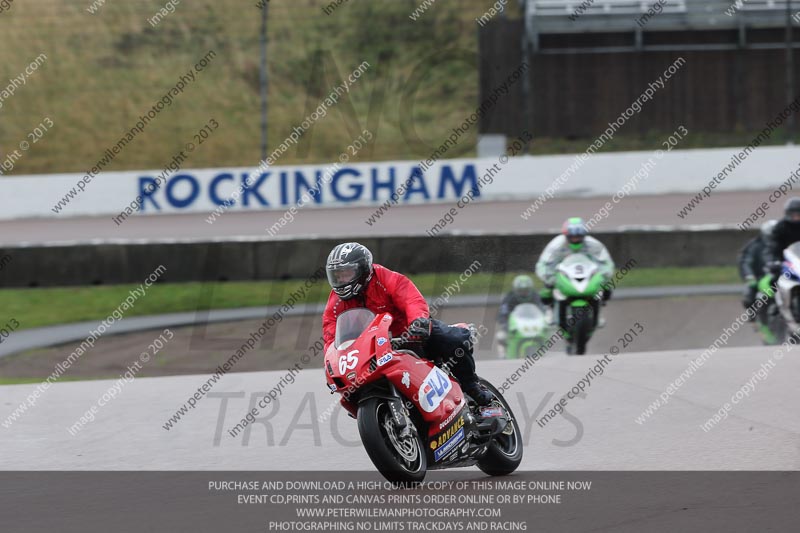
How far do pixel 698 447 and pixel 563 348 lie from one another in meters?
6.47

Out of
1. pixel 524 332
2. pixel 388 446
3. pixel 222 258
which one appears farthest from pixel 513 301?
pixel 222 258

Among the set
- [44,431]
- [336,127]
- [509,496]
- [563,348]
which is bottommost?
[336,127]

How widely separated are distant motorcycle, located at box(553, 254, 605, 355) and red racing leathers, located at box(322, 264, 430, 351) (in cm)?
637

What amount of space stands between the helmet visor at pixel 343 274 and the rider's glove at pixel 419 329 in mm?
409

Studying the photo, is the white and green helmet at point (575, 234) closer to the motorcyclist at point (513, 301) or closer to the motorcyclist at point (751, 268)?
the motorcyclist at point (513, 301)

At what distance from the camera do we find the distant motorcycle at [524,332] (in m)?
12.7

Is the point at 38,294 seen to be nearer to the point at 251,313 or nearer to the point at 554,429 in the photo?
the point at 251,313

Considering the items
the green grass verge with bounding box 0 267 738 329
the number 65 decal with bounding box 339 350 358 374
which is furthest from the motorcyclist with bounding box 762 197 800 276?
the number 65 decal with bounding box 339 350 358 374

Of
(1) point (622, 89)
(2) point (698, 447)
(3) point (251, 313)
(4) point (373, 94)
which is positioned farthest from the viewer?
(4) point (373, 94)

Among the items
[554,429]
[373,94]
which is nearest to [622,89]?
[373,94]

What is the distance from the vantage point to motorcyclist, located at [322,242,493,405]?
6164 mm

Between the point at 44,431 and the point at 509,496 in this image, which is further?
the point at 44,431

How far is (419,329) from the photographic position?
6.11 metres

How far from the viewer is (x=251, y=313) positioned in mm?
16969
